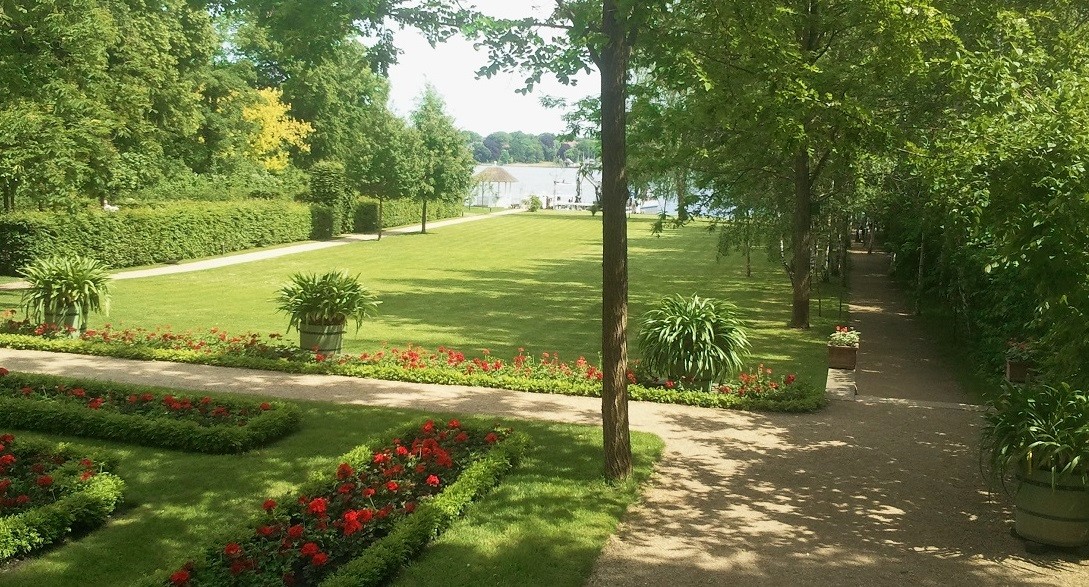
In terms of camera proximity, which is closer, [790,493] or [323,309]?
[790,493]

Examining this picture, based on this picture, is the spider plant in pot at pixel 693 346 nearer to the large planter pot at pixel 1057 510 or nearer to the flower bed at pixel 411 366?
the flower bed at pixel 411 366

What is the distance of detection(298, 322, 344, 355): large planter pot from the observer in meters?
12.5

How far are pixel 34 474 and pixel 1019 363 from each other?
982 centimetres

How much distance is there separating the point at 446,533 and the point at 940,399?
8071mm

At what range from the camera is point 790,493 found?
748cm

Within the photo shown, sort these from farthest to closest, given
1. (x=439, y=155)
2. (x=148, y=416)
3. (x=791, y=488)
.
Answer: (x=439, y=155), (x=148, y=416), (x=791, y=488)

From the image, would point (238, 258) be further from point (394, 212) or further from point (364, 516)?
point (364, 516)

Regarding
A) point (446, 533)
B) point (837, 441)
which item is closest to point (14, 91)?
point (446, 533)

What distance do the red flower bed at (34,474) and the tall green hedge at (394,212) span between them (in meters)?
37.6

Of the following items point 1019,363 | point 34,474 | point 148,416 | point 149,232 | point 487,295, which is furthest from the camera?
point 149,232

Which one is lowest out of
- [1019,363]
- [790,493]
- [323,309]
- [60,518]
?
[790,493]

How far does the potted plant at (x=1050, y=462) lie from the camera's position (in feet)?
19.9

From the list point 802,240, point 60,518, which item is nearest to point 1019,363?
point 802,240

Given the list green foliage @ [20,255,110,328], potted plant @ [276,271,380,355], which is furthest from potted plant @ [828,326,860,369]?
green foliage @ [20,255,110,328]
